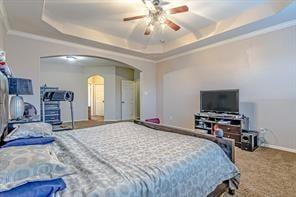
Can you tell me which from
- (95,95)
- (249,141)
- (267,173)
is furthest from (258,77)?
(95,95)

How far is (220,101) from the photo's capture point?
4.56 m

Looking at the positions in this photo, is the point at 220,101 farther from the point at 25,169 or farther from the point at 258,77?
the point at 25,169

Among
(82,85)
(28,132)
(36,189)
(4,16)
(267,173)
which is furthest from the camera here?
(82,85)

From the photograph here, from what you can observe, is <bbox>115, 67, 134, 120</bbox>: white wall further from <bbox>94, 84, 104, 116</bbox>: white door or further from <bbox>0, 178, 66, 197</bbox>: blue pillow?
<bbox>0, 178, 66, 197</bbox>: blue pillow

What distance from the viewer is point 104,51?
5.54 m

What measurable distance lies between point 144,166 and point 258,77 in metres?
4.05

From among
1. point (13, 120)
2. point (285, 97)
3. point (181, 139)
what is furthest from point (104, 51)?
point (285, 97)

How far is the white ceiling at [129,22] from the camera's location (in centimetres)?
332

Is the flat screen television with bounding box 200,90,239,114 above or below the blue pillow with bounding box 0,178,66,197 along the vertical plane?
above

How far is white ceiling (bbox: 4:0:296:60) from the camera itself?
10.9 ft

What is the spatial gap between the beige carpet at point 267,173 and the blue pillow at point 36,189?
206cm

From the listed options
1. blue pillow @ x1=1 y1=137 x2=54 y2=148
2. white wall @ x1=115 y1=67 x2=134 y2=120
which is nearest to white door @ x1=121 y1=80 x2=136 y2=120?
white wall @ x1=115 y1=67 x2=134 y2=120

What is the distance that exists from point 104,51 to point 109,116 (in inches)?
152

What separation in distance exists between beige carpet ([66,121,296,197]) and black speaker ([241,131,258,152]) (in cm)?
14
